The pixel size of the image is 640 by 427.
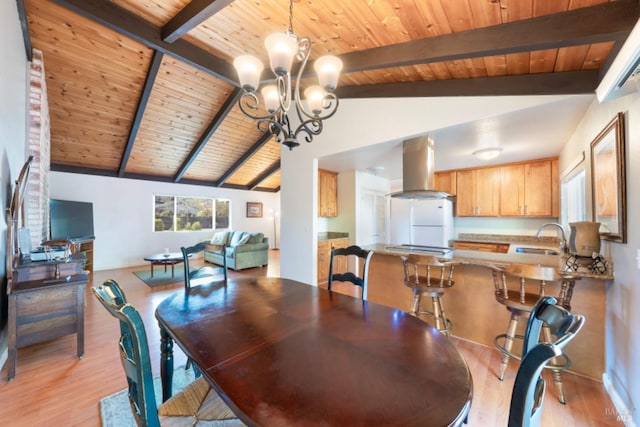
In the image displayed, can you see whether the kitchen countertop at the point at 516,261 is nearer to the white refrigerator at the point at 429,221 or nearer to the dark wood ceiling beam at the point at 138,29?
the white refrigerator at the point at 429,221

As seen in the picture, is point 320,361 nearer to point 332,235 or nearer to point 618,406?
point 618,406

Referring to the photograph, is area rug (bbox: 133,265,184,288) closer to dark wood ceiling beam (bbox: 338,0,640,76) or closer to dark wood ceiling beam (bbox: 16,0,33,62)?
dark wood ceiling beam (bbox: 16,0,33,62)

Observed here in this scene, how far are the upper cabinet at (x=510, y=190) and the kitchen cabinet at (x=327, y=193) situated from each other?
2279 mm

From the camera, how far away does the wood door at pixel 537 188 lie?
389 cm

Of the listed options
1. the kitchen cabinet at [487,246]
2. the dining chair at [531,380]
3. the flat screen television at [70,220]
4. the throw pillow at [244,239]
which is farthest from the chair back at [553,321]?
the flat screen television at [70,220]

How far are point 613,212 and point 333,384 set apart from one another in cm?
232

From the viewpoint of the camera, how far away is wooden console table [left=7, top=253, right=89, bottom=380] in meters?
2.06

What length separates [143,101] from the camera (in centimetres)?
406

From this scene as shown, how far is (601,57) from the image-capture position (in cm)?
184

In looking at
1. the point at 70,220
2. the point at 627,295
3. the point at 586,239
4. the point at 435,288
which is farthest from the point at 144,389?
the point at 70,220

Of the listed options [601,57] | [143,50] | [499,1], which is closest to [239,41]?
[143,50]

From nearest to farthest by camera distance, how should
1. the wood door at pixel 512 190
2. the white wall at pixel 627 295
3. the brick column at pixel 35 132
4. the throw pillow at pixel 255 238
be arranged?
the white wall at pixel 627 295, the brick column at pixel 35 132, the wood door at pixel 512 190, the throw pillow at pixel 255 238

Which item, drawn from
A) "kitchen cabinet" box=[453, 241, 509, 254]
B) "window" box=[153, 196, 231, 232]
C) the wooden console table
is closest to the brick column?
the wooden console table

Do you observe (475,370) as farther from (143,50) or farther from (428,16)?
(143,50)
